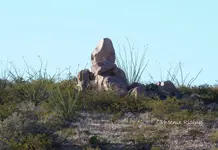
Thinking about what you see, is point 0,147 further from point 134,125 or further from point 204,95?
point 204,95

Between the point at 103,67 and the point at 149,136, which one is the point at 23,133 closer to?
the point at 149,136

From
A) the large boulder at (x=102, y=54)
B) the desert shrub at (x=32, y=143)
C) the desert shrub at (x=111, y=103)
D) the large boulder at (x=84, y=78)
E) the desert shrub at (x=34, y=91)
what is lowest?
the desert shrub at (x=32, y=143)

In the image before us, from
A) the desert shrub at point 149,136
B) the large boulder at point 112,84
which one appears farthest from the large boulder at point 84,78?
the desert shrub at point 149,136

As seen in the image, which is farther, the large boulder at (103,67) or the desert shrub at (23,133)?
the large boulder at (103,67)

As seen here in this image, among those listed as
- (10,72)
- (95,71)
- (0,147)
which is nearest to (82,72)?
(95,71)

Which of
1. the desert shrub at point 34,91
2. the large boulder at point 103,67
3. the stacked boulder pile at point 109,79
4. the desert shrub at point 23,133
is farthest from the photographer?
the large boulder at point 103,67

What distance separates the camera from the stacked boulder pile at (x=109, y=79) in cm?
2067

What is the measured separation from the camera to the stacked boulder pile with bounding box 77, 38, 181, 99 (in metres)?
20.7

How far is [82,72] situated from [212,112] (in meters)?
4.32

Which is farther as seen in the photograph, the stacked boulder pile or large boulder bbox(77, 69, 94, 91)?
large boulder bbox(77, 69, 94, 91)

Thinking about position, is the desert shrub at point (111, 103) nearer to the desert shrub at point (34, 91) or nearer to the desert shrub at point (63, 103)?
the desert shrub at point (63, 103)

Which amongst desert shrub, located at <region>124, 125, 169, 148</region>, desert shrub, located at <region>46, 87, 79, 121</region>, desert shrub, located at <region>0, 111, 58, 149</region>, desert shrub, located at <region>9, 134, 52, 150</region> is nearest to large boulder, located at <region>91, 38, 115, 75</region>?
desert shrub, located at <region>46, 87, 79, 121</region>

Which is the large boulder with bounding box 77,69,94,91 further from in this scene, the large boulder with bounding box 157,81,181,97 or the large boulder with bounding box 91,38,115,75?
the large boulder with bounding box 157,81,181,97

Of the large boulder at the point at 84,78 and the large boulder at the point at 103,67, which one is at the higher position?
the large boulder at the point at 103,67
